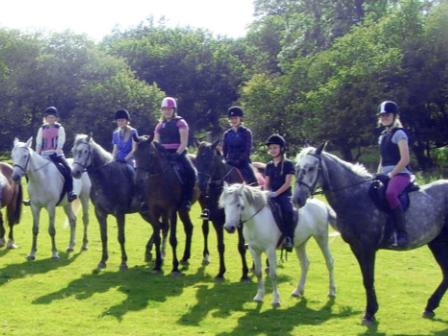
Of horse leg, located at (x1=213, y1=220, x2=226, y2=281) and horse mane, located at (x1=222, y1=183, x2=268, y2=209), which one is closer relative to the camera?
horse mane, located at (x1=222, y1=183, x2=268, y2=209)

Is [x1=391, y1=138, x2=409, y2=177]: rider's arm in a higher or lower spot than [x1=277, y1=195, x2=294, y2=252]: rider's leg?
higher

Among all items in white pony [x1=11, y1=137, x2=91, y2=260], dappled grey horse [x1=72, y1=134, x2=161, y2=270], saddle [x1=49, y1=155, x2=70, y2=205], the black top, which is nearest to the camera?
the black top

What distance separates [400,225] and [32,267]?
7934 mm

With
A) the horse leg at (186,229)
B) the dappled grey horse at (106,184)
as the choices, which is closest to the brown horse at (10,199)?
the dappled grey horse at (106,184)

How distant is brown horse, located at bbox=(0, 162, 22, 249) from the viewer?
15.5m

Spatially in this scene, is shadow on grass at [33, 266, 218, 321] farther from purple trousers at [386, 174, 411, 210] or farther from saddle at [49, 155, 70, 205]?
purple trousers at [386, 174, 411, 210]

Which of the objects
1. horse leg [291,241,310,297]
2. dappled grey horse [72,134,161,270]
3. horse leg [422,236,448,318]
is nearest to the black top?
horse leg [291,241,310,297]

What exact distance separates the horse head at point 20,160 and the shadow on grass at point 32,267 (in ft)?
5.82

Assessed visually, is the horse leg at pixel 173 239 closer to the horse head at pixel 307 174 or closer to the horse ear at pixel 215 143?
the horse ear at pixel 215 143

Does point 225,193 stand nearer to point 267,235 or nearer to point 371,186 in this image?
point 267,235

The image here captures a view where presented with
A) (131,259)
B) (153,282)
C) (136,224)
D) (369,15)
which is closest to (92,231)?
(136,224)

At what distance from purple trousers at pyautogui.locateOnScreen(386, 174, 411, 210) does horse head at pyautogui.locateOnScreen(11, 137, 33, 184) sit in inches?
309

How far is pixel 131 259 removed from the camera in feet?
49.0

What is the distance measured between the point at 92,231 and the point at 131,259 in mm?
4986
